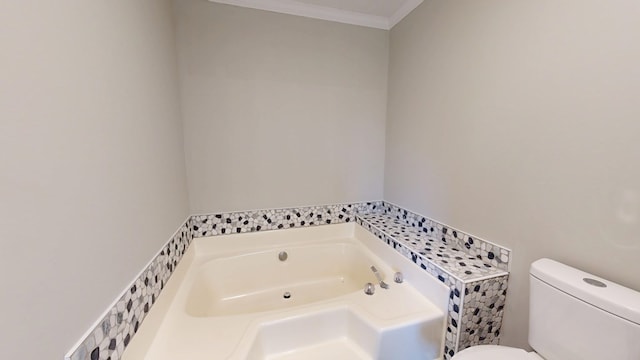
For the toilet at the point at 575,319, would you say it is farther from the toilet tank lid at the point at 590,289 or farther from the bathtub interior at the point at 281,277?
the bathtub interior at the point at 281,277

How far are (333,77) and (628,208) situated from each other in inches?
75.3

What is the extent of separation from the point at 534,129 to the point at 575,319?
31.3 inches

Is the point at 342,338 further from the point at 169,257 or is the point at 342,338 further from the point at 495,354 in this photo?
the point at 169,257

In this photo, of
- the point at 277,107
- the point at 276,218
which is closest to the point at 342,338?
the point at 276,218

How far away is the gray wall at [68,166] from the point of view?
0.53 metres

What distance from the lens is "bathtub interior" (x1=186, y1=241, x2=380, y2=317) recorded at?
1.84m

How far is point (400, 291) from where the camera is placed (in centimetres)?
146

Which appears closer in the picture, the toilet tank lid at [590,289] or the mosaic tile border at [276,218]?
the toilet tank lid at [590,289]

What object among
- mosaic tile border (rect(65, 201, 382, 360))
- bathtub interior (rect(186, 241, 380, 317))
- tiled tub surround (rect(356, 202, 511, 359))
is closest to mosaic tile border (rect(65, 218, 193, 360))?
mosaic tile border (rect(65, 201, 382, 360))

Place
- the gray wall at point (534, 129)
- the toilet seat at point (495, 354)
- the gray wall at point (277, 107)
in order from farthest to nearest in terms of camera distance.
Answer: the gray wall at point (277, 107) → the toilet seat at point (495, 354) → the gray wall at point (534, 129)

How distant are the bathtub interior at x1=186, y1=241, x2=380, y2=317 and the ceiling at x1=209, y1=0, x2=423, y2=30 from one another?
199 centimetres

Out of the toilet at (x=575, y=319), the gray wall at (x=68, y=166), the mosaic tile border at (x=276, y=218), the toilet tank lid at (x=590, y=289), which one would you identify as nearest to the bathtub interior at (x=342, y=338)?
the toilet at (x=575, y=319)

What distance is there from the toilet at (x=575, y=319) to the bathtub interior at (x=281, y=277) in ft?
3.18

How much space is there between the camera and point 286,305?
1.89m
